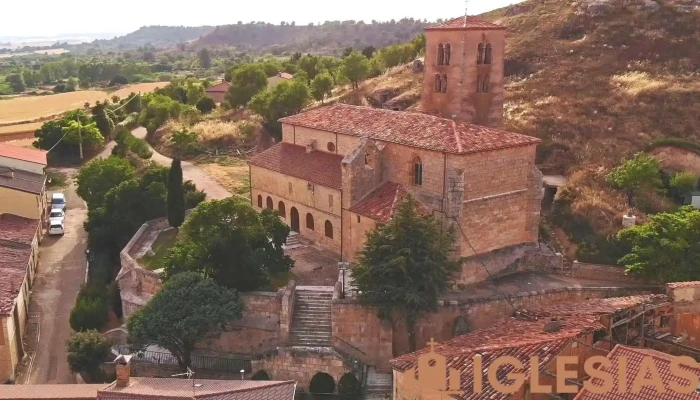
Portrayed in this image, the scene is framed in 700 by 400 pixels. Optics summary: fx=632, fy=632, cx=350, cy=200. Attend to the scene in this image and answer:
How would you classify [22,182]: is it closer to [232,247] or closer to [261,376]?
[232,247]

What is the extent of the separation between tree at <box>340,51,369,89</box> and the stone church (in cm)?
3431

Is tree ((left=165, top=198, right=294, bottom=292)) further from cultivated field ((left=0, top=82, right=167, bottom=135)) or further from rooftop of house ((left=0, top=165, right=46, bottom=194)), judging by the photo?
cultivated field ((left=0, top=82, right=167, bottom=135))

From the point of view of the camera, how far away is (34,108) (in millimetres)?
103188

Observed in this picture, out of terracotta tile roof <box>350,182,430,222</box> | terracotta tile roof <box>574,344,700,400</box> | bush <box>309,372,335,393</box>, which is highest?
terracotta tile roof <box>350,182,430,222</box>

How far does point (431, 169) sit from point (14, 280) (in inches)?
798

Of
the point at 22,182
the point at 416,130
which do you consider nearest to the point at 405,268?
the point at 416,130

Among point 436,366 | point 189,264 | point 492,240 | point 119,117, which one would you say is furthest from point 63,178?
point 436,366

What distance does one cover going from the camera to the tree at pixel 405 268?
25266mm

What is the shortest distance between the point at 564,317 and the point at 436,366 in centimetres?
629

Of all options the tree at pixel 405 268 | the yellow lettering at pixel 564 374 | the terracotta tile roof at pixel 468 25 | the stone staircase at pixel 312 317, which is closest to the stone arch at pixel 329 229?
the stone staircase at pixel 312 317

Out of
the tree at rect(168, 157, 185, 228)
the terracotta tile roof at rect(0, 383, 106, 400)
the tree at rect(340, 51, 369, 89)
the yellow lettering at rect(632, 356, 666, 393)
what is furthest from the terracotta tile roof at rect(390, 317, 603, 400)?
the tree at rect(340, 51, 369, 89)

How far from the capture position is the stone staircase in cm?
2758

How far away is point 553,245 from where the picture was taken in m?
36.4

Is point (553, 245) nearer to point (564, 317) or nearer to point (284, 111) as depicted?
point (564, 317)
